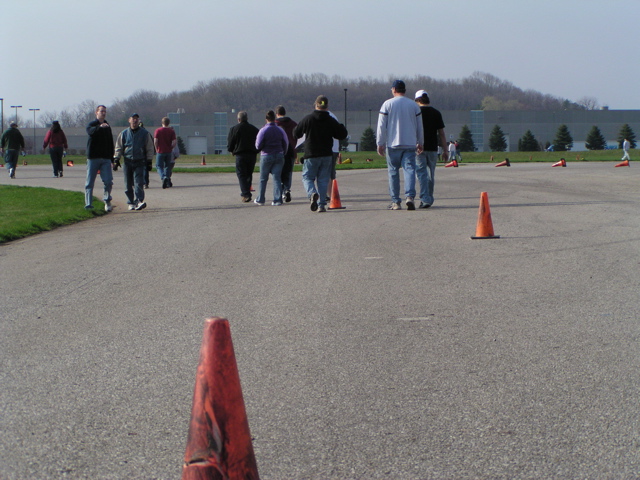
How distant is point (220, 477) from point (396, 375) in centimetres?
190

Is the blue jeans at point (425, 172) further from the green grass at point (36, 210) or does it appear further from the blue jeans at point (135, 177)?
the green grass at point (36, 210)

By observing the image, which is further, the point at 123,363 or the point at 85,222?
the point at 85,222

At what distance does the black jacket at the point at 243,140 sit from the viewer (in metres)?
16.0

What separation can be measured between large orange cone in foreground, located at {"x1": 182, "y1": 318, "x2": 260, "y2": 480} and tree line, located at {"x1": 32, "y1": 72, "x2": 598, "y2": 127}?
583ft

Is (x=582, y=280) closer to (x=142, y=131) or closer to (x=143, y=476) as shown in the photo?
(x=143, y=476)

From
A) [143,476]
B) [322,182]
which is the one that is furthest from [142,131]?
[143,476]

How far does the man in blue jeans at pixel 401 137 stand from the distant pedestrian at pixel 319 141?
748 mm

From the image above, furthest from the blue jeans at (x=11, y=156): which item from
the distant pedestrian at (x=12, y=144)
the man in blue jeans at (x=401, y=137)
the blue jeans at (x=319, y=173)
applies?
the man in blue jeans at (x=401, y=137)

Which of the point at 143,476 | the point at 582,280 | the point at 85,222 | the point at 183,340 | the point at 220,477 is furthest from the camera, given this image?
the point at 85,222

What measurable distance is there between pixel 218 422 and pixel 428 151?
11.2m

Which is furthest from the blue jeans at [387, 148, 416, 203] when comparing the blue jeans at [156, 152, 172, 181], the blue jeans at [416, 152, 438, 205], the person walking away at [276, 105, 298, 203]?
the blue jeans at [156, 152, 172, 181]

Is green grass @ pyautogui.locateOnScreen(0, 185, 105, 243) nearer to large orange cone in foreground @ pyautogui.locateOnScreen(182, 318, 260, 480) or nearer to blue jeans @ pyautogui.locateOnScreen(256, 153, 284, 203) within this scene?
blue jeans @ pyautogui.locateOnScreen(256, 153, 284, 203)

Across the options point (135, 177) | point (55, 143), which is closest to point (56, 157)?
point (55, 143)

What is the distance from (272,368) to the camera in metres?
4.63
